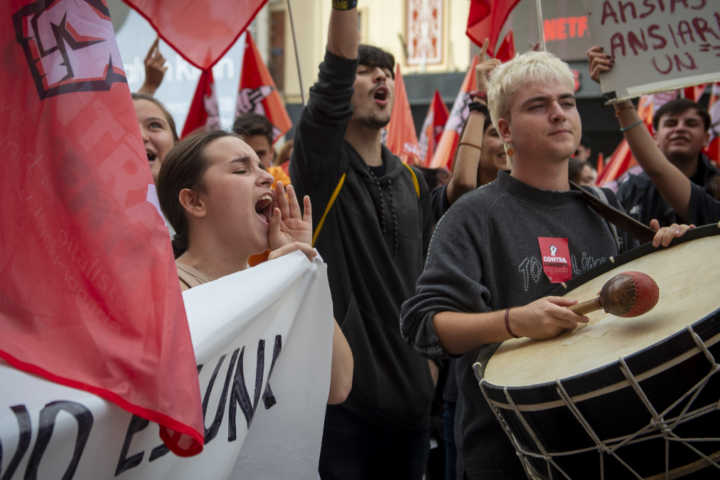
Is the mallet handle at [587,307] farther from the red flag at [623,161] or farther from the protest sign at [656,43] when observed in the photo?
the red flag at [623,161]

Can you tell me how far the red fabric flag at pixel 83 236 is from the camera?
0.96 m

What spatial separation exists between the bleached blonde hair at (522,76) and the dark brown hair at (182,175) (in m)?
0.86

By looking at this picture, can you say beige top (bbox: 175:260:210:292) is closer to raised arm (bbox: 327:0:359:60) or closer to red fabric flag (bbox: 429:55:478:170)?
raised arm (bbox: 327:0:359:60)

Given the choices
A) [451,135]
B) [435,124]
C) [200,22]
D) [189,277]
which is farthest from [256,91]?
[189,277]

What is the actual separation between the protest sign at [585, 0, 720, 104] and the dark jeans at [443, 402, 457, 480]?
4.59 ft

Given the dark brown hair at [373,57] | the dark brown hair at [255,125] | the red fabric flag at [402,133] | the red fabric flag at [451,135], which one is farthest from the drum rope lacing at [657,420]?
the red fabric flag at [402,133]

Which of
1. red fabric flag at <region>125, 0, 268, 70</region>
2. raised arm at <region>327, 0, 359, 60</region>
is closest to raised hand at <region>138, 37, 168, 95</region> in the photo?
red fabric flag at <region>125, 0, 268, 70</region>

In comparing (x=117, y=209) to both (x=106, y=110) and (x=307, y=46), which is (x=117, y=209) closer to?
(x=106, y=110)

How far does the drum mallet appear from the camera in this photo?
1365 millimetres

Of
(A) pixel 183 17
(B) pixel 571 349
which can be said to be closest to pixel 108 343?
(B) pixel 571 349

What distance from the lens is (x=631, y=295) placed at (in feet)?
4.49

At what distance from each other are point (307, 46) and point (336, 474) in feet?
51.2

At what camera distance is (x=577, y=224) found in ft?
6.05

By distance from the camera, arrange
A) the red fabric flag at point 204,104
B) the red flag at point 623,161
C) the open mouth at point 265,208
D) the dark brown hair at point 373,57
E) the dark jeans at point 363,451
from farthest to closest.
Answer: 1. the red flag at point 623,161
2. the red fabric flag at point 204,104
3. the dark brown hair at point 373,57
4. the dark jeans at point 363,451
5. the open mouth at point 265,208
